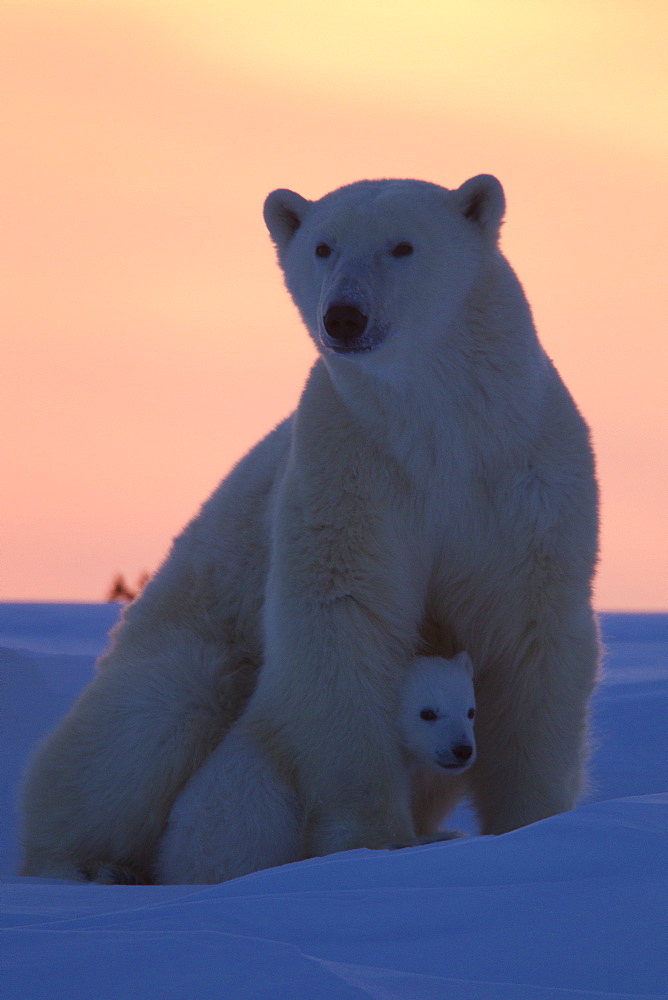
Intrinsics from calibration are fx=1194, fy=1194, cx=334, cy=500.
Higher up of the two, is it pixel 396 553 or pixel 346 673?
pixel 396 553

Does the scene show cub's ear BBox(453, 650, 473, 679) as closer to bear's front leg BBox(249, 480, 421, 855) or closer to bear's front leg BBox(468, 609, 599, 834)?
bear's front leg BBox(468, 609, 599, 834)

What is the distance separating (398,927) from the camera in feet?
7.20

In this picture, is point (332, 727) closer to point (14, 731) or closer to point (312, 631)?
point (312, 631)

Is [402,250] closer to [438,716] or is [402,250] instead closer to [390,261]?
[390,261]

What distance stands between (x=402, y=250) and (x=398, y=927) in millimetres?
2039

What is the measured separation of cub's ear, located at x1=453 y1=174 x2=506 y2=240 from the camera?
3.69 metres

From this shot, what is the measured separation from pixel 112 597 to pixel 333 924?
561 inches

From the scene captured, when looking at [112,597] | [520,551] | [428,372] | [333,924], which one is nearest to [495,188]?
[428,372]

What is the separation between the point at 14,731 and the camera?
633 cm

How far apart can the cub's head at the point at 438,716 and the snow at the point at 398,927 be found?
659 millimetres

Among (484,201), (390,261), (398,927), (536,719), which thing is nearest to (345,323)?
(390,261)

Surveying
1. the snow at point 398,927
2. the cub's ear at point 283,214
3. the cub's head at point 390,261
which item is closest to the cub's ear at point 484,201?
the cub's head at point 390,261

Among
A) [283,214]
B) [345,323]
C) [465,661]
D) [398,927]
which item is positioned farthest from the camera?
[283,214]

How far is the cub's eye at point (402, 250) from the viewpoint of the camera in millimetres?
3540
